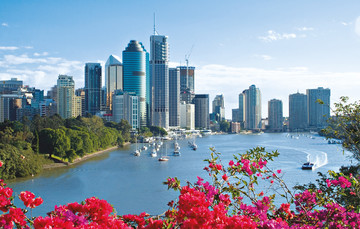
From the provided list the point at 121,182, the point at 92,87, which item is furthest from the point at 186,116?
the point at 121,182

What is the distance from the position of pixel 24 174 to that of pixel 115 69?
9359cm

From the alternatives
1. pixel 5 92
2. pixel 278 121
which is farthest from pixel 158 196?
pixel 278 121

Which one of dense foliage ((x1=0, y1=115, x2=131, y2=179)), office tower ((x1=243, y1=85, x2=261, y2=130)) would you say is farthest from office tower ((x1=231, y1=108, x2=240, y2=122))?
dense foliage ((x1=0, y1=115, x2=131, y2=179))

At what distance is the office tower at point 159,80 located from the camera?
301 ft

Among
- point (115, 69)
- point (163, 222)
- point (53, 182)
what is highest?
point (115, 69)

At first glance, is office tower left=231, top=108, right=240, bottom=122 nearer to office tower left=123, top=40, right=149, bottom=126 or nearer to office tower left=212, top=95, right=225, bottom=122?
office tower left=212, top=95, right=225, bottom=122

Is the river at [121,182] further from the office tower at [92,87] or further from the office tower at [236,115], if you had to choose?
the office tower at [236,115]

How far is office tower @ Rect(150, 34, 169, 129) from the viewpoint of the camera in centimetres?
9162

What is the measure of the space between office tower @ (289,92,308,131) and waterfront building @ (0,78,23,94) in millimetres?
68171

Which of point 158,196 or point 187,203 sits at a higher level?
point 187,203

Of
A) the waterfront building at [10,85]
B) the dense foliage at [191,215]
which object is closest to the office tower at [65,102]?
the waterfront building at [10,85]

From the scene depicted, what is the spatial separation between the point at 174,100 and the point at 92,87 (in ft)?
68.5

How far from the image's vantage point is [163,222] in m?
2.40

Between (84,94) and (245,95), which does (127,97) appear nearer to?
(84,94)
